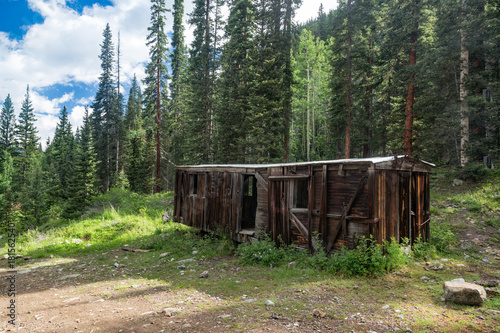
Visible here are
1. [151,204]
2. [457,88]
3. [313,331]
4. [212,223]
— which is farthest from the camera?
[151,204]

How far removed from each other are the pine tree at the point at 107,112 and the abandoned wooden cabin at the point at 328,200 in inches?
1201

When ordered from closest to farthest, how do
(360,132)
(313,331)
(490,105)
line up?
(313,331)
(490,105)
(360,132)

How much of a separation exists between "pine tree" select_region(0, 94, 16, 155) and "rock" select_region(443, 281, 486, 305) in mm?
58504

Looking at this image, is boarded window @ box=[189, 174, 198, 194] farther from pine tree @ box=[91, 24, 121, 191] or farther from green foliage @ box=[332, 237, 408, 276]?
pine tree @ box=[91, 24, 121, 191]

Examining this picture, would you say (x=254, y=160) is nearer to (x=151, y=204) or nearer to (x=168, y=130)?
(x=151, y=204)

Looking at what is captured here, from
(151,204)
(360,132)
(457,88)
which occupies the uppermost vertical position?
(457,88)

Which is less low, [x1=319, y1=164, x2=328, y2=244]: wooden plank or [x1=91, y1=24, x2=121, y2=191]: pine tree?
[x1=91, y1=24, x2=121, y2=191]: pine tree

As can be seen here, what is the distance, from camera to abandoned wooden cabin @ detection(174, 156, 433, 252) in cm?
721

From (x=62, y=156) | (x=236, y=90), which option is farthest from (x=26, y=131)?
(x=236, y=90)

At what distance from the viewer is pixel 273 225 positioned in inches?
368

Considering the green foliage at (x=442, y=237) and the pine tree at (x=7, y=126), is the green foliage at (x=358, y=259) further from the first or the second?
the pine tree at (x=7, y=126)

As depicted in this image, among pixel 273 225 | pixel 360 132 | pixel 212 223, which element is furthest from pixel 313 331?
pixel 360 132

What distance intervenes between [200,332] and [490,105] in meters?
17.9

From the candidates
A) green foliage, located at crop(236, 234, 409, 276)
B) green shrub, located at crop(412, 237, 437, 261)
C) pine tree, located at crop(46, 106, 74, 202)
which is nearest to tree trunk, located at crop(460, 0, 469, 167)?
green shrub, located at crop(412, 237, 437, 261)
